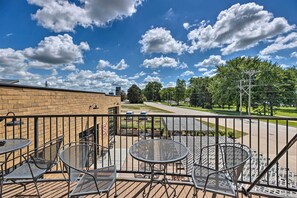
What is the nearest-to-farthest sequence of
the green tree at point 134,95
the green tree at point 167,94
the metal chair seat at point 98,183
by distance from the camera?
the metal chair seat at point 98,183 → the green tree at point 134,95 → the green tree at point 167,94

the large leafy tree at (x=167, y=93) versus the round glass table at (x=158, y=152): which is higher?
the large leafy tree at (x=167, y=93)

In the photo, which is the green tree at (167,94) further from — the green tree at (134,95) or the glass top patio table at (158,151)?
the glass top patio table at (158,151)

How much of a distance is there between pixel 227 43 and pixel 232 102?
1133 cm

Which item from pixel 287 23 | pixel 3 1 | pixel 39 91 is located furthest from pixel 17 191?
pixel 287 23

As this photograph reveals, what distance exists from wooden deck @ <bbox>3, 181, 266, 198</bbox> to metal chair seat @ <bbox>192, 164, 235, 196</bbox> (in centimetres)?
47

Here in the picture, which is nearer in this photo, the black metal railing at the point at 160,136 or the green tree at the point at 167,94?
the black metal railing at the point at 160,136

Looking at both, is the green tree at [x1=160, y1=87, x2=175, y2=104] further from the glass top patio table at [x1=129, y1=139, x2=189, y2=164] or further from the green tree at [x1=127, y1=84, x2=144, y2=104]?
the glass top patio table at [x1=129, y1=139, x2=189, y2=164]

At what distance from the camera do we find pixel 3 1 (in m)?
5.20

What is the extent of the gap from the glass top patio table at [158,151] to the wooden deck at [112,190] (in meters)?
0.63

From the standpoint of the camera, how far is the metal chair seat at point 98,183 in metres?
1.47

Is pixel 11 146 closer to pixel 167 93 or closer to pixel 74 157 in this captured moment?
pixel 74 157

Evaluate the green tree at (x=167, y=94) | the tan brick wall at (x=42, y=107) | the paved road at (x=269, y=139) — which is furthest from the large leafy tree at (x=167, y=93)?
the tan brick wall at (x=42, y=107)

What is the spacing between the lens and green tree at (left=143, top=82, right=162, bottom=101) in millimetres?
63963

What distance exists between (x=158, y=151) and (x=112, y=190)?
0.94 metres
